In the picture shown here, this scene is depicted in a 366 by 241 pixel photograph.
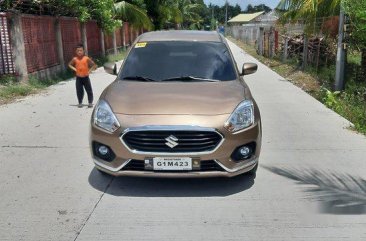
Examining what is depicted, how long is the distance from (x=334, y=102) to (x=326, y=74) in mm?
4113

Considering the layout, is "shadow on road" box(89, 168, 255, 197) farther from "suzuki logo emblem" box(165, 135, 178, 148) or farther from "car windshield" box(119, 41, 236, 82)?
"car windshield" box(119, 41, 236, 82)

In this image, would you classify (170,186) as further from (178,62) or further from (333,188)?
(333,188)

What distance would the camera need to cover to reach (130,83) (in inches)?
198

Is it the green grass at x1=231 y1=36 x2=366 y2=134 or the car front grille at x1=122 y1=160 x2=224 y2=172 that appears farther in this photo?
the green grass at x1=231 y1=36 x2=366 y2=134

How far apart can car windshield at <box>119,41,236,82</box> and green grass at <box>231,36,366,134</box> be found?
10.2ft

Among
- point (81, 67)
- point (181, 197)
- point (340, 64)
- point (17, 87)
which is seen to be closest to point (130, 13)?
point (17, 87)

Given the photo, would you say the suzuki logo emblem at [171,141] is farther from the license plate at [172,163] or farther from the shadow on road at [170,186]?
the shadow on road at [170,186]

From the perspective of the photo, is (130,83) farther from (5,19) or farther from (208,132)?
(5,19)

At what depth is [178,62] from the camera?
17.8 feet

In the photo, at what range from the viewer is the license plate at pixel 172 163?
13.6ft

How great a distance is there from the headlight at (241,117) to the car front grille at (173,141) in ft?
0.60

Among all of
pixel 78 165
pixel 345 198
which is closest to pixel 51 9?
pixel 78 165

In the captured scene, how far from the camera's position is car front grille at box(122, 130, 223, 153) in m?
4.09

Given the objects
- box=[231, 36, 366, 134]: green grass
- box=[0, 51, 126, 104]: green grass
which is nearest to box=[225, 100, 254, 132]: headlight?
box=[231, 36, 366, 134]: green grass
